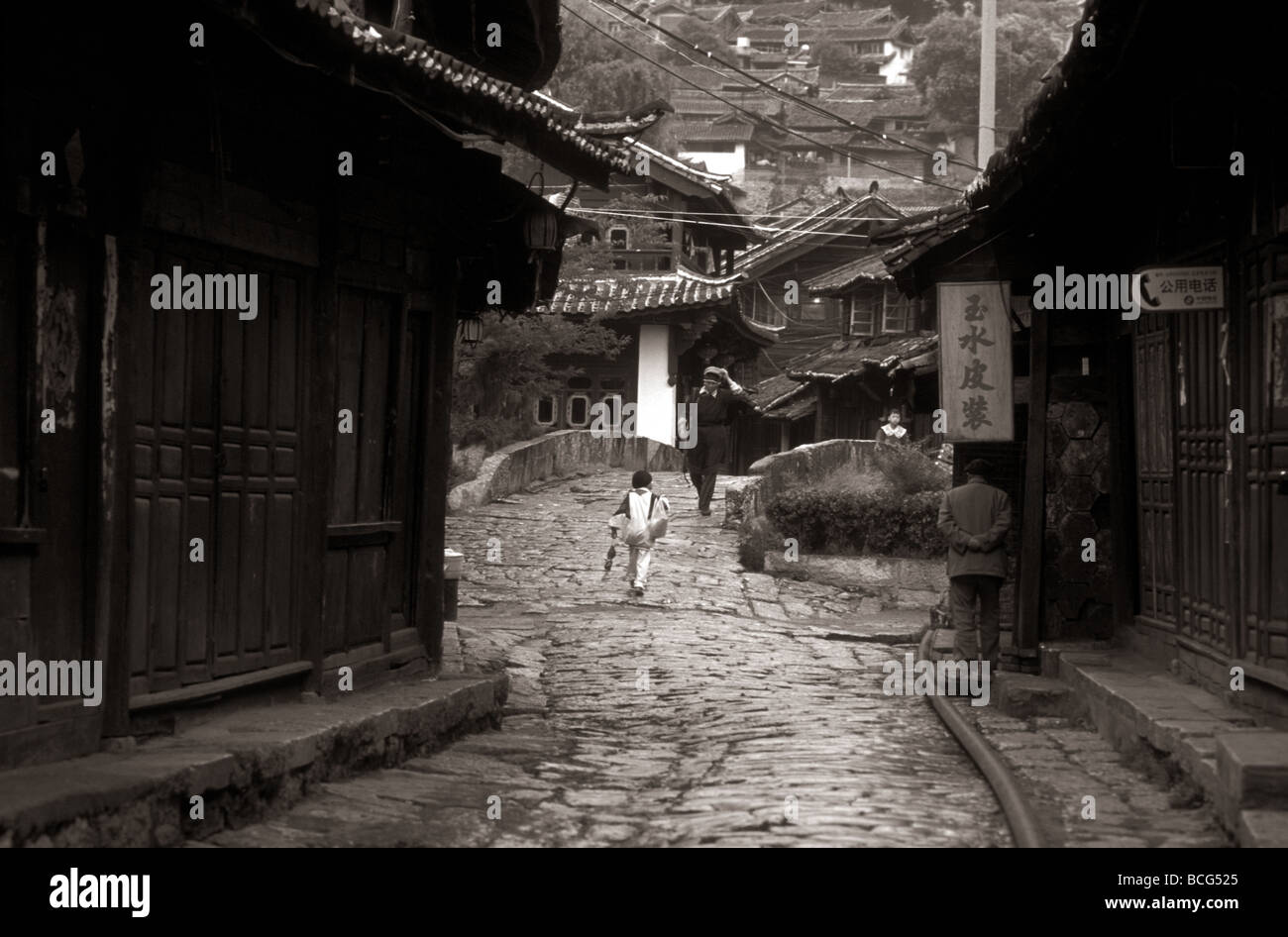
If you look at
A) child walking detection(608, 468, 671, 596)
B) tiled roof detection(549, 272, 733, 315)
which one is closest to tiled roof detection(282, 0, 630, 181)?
child walking detection(608, 468, 671, 596)

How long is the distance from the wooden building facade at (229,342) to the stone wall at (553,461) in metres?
14.5

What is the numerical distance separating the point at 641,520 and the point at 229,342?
11331 millimetres

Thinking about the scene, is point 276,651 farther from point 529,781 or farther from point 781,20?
point 781,20

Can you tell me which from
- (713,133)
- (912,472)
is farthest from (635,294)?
(713,133)

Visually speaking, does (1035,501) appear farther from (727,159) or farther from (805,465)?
(727,159)

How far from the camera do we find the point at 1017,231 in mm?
13375

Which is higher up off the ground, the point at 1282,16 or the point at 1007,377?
the point at 1282,16

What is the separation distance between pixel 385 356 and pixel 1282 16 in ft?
21.5

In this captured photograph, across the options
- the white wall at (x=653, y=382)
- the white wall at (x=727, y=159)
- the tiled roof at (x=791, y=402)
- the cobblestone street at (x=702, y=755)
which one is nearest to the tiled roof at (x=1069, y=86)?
the cobblestone street at (x=702, y=755)

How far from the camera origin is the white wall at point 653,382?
1706 inches

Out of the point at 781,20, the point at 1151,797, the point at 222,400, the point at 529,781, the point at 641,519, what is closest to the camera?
the point at 1151,797

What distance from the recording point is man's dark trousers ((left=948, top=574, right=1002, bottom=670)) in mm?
13594

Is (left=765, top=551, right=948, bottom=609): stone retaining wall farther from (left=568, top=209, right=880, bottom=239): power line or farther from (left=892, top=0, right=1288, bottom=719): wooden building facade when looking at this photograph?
(left=568, top=209, right=880, bottom=239): power line

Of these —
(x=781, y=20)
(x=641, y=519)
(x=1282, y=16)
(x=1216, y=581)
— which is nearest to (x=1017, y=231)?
(x=1216, y=581)
